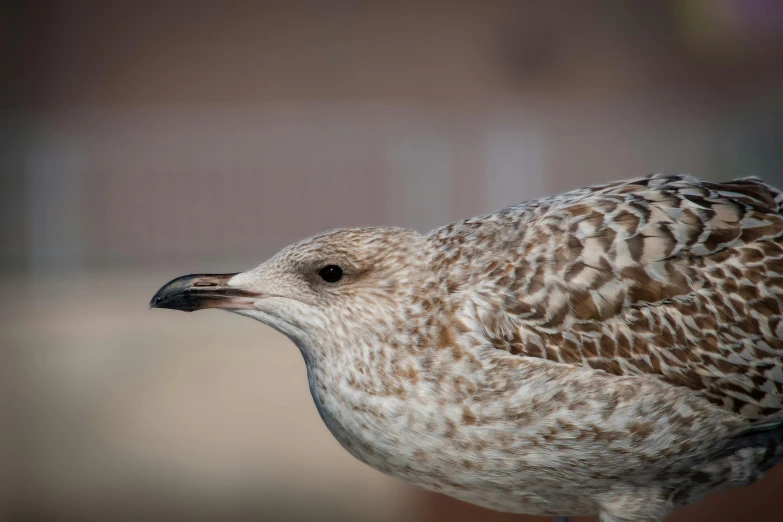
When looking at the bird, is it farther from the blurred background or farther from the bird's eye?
the blurred background

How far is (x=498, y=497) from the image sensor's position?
204 cm


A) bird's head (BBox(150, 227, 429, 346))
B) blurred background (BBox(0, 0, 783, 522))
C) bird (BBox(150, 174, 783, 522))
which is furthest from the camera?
blurred background (BBox(0, 0, 783, 522))

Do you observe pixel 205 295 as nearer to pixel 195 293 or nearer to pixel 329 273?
pixel 195 293

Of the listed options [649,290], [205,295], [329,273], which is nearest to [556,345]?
[649,290]

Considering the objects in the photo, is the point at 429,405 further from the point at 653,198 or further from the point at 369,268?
the point at 653,198

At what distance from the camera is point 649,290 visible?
2.08 m

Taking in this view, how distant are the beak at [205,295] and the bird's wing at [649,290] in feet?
1.72

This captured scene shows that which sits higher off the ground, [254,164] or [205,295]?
[205,295]

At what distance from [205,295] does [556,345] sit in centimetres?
83

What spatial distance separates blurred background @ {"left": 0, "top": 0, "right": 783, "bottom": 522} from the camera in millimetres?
5895

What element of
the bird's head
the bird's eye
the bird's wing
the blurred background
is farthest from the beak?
the blurred background

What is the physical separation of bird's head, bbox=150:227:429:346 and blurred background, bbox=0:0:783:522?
201cm

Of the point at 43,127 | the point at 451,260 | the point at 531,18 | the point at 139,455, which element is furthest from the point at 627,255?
the point at 531,18

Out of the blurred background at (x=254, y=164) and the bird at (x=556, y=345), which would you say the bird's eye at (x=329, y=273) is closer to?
the bird at (x=556, y=345)
